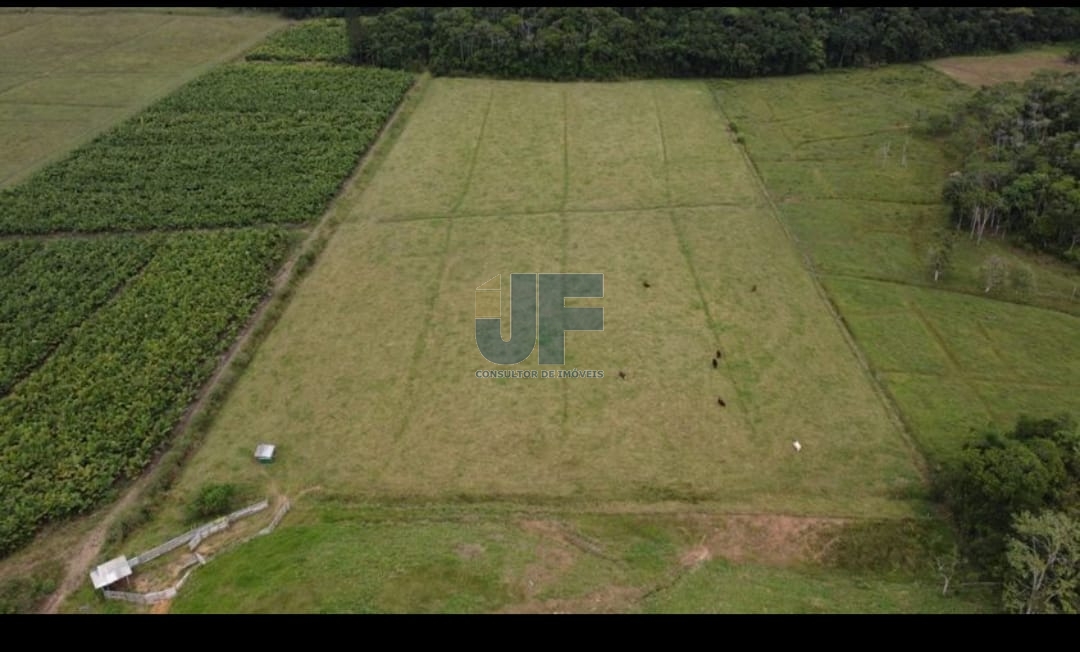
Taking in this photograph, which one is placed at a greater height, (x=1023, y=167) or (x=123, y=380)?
(x=1023, y=167)

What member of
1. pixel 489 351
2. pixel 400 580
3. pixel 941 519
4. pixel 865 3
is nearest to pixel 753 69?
pixel 865 3

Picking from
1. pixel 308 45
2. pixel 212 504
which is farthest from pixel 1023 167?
pixel 308 45

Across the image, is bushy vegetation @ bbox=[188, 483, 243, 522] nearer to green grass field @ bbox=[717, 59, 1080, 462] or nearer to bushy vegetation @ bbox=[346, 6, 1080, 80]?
green grass field @ bbox=[717, 59, 1080, 462]

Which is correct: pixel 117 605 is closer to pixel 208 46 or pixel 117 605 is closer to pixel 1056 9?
pixel 208 46

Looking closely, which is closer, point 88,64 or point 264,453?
point 264,453

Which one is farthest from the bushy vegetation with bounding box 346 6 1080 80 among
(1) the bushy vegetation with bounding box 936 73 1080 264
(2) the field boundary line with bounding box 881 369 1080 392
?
(2) the field boundary line with bounding box 881 369 1080 392

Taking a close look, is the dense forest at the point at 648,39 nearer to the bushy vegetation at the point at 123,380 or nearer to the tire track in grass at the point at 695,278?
the tire track in grass at the point at 695,278

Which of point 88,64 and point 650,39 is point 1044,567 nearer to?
point 650,39
